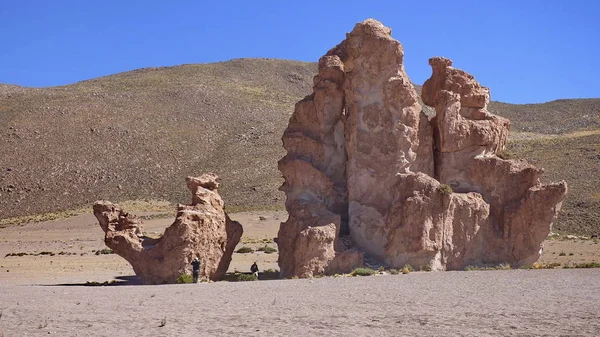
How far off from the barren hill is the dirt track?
2637 centimetres

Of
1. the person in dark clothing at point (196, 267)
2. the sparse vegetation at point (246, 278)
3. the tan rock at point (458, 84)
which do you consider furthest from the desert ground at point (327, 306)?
the tan rock at point (458, 84)

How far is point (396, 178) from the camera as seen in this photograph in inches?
913

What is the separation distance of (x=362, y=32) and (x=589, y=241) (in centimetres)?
1986

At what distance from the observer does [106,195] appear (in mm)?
59031

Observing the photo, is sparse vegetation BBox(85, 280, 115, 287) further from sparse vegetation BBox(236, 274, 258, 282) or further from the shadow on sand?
sparse vegetation BBox(236, 274, 258, 282)

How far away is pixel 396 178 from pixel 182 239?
673 cm

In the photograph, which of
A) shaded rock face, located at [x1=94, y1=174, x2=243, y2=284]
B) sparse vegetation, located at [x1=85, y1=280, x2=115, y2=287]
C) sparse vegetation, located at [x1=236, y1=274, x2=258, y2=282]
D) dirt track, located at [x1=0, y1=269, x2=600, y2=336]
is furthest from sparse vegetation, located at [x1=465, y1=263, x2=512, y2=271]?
sparse vegetation, located at [x1=85, y1=280, x2=115, y2=287]

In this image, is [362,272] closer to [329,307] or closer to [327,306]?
[327,306]

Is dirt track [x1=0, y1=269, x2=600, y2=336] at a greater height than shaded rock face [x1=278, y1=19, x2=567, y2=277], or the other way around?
shaded rock face [x1=278, y1=19, x2=567, y2=277]

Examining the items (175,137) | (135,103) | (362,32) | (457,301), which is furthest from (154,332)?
(135,103)

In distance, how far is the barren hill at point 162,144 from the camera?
5866cm

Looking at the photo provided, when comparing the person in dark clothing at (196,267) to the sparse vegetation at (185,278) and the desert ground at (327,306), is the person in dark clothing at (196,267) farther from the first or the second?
the desert ground at (327,306)

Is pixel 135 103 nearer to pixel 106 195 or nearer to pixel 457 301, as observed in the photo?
pixel 106 195

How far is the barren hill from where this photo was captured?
58656 millimetres
